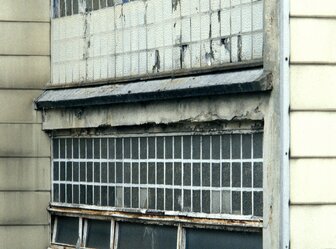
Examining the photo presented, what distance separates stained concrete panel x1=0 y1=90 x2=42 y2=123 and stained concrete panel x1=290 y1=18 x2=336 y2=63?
5.90 m

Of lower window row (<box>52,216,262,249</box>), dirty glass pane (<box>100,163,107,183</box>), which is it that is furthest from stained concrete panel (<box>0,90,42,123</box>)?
dirty glass pane (<box>100,163,107,183</box>)

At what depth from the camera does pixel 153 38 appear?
15078mm

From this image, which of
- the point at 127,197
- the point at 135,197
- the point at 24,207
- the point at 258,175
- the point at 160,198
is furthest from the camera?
the point at 24,207

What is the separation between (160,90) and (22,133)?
3.53 m

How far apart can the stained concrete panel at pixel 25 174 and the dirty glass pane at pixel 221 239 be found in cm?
370

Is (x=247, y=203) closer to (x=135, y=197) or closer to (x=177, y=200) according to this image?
(x=177, y=200)

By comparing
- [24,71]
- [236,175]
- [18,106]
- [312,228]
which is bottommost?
[312,228]

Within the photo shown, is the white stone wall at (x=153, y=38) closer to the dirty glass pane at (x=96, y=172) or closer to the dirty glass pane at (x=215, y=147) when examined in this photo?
the dirty glass pane at (x=215, y=147)

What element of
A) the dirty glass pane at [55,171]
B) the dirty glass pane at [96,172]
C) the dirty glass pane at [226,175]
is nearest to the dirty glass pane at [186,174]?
the dirty glass pane at [226,175]

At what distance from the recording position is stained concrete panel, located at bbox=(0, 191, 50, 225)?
56.5 ft

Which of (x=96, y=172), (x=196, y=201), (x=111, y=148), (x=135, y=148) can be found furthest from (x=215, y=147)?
(x=96, y=172)

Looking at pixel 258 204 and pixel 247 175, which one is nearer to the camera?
pixel 258 204

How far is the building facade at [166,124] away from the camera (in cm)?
1242

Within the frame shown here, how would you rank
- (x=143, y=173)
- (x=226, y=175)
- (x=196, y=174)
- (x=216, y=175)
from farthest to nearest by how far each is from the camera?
(x=143, y=173) < (x=196, y=174) < (x=216, y=175) < (x=226, y=175)
